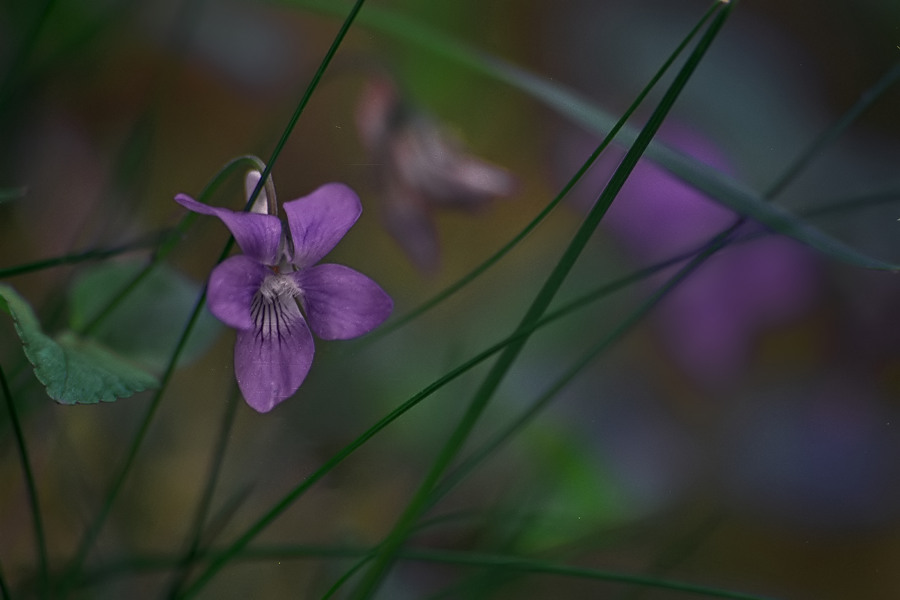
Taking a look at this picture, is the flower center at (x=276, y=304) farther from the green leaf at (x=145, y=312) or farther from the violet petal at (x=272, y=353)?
the green leaf at (x=145, y=312)

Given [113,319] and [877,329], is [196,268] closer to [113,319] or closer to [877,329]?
[113,319]

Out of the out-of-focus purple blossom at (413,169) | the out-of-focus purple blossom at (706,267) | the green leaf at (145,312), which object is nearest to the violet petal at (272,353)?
the green leaf at (145,312)

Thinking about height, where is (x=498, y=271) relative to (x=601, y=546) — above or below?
above

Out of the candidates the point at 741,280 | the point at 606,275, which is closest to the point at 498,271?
the point at 606,275

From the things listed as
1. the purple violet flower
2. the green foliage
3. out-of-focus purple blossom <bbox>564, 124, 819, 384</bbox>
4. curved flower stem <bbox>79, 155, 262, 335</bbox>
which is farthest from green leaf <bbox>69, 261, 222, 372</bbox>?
out-of-focus purple blossom <bbox>564, 124, 819, 384</bbox>

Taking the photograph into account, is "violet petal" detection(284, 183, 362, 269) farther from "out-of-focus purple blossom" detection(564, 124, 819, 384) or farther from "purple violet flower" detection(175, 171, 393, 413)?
"out-of-focus purple blossom" detection(564, 124, 819, 384)

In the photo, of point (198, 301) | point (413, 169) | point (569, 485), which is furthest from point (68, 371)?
point (569, 485)
